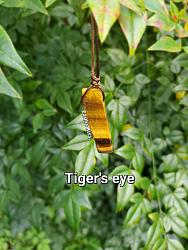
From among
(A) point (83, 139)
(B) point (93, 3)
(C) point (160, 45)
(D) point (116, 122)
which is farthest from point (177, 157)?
(B) point (93, 3)

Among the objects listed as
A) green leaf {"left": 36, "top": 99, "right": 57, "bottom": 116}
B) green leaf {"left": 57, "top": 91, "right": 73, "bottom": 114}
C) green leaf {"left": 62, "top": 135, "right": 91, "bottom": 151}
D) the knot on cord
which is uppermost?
the knot on cord

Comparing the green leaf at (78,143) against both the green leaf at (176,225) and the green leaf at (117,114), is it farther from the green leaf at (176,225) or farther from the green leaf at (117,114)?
the green leaf at (176,225)

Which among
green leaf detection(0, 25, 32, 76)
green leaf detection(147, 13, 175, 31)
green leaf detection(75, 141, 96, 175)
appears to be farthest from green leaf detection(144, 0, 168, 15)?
green leaf detection(75, 141, 96, 175)

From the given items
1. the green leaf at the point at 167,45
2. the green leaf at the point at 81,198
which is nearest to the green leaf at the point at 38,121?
the green leaf at the point at 81,198

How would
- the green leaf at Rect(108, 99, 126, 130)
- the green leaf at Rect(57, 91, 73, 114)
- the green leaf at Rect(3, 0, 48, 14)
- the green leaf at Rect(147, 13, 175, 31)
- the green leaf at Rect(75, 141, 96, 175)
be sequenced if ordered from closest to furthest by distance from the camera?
the green leaf at Rect(3, 0, 48, 14), the green leaf at Rect(147, 13, 175, 31), the green leaf at Rect(75, 141, 96, 175), the green leaf at Rect(108, 99, 126, 130), the green leaf at Rect(57, 91, 73, 114)

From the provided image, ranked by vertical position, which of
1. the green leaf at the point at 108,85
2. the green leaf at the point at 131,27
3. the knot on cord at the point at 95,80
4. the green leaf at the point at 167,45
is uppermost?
the green leaf at the point at 131,27

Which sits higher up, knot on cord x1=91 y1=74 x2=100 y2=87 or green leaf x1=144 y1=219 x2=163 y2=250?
knot on cord x1=91 y1=74 x2=100 y2=87

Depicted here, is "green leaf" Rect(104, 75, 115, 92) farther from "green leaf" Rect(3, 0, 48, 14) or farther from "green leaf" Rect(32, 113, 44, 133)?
"green leaf" Rect(3, 0, 48, 14)
